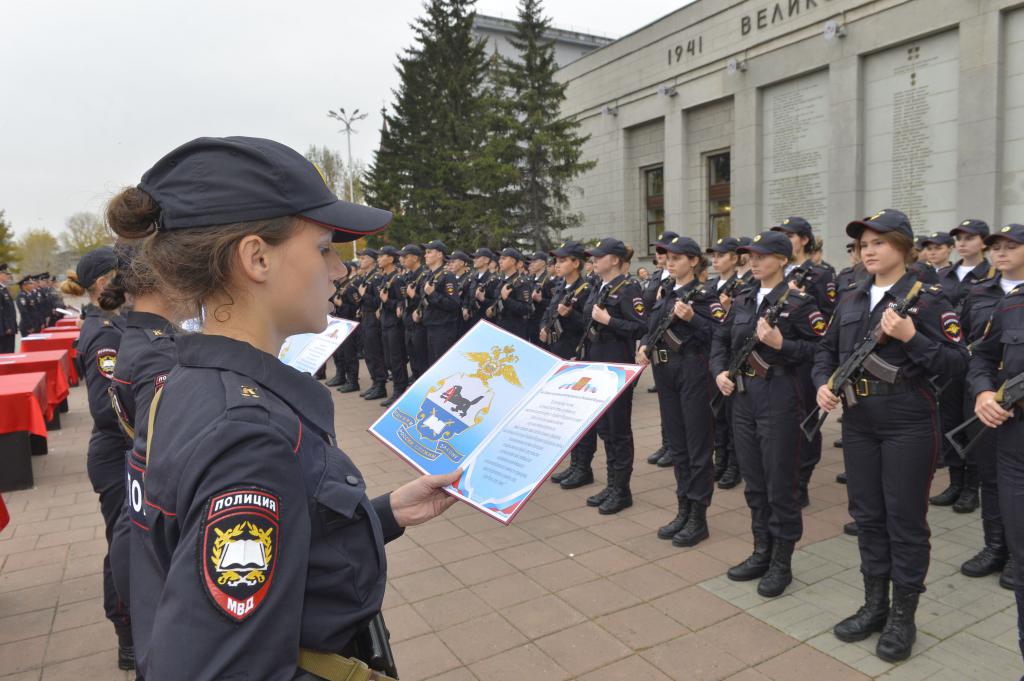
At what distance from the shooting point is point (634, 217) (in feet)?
79.3

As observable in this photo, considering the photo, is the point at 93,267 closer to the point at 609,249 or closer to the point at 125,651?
the point at 125,651

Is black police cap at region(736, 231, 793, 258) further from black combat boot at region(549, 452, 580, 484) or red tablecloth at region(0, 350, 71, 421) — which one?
red tablecloth at region(0, 350, 71, 421)

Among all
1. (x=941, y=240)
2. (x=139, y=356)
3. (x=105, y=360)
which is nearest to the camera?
(x=139, y=356)

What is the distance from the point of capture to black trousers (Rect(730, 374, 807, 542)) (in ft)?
13.5

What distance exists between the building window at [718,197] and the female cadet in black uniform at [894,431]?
695 inches

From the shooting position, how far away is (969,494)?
544 cm

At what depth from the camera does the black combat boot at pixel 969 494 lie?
211 inches

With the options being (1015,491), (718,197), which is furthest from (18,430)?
Answer: (718,197)

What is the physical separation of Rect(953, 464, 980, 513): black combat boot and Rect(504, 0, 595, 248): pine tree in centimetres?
1885

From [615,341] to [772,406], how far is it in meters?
2.12

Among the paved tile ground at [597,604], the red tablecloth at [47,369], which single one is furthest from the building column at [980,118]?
the red tablecloth at [47,369]

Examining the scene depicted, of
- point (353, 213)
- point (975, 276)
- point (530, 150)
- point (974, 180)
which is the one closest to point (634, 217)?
point (530, 150)

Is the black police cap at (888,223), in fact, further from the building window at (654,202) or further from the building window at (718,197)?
the building window at (654,202)

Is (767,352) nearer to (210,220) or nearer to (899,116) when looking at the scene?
(210,220)
